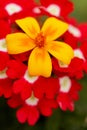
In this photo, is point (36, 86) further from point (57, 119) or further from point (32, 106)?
point (57, 119)

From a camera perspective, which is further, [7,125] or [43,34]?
[7,125]

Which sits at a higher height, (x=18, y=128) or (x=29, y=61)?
(x=29, y=61)

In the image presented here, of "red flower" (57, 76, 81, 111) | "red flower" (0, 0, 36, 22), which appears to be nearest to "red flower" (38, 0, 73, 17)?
"red flower" (0, 0, 36, 22)

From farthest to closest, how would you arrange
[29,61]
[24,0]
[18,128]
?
[18,128]
[24,0]
[29,61]

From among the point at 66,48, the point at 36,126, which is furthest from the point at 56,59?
the point at 36,126

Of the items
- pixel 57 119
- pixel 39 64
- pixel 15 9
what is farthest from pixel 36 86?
pixel 57 119

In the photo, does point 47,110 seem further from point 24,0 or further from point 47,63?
point 24,0
